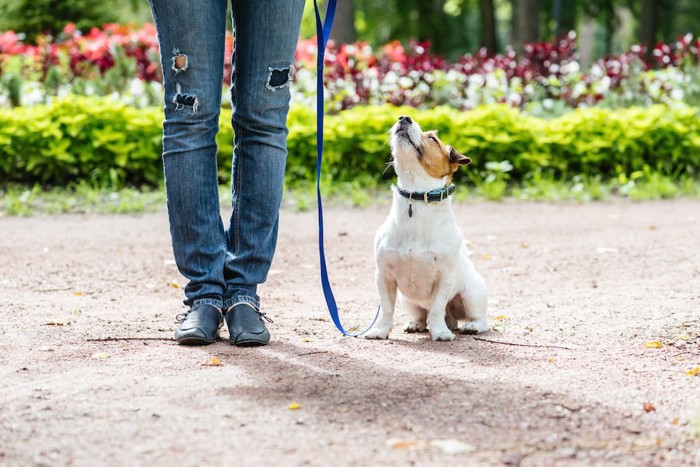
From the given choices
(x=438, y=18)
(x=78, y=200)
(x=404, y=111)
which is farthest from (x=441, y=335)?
(x=438, y=18)

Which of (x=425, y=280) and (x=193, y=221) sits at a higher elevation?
(x=193, y=221)

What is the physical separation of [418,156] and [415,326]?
760 mm

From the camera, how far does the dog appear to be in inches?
141

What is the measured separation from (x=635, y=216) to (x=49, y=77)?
5.72 metres

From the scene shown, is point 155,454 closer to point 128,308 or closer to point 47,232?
point 128,308

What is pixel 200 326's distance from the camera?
3.33 meters

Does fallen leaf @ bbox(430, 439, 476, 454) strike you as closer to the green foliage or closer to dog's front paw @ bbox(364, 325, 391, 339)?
dog's front paw @ bbox(364, 325, 391, 339)

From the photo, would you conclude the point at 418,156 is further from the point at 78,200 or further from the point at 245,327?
the point at 78,200

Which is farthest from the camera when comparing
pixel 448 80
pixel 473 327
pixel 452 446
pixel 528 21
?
pixel 528 21

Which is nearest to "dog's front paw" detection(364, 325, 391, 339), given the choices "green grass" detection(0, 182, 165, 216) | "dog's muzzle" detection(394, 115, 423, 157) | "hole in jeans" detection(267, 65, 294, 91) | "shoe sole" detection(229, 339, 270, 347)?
"shoe sole" detection(229, 339, 270, 347)

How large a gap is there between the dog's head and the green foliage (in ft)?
13.4

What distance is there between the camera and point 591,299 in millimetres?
4562

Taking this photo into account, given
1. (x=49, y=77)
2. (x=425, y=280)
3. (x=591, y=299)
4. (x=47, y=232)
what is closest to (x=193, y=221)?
(x=425, y=280)

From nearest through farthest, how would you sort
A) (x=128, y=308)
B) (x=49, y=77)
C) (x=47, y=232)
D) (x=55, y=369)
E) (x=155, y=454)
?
(x=155, y=454) < (x=55, y=369) < (x=128, y=308) < (x=47, y=232) < (x=49, y=77)
